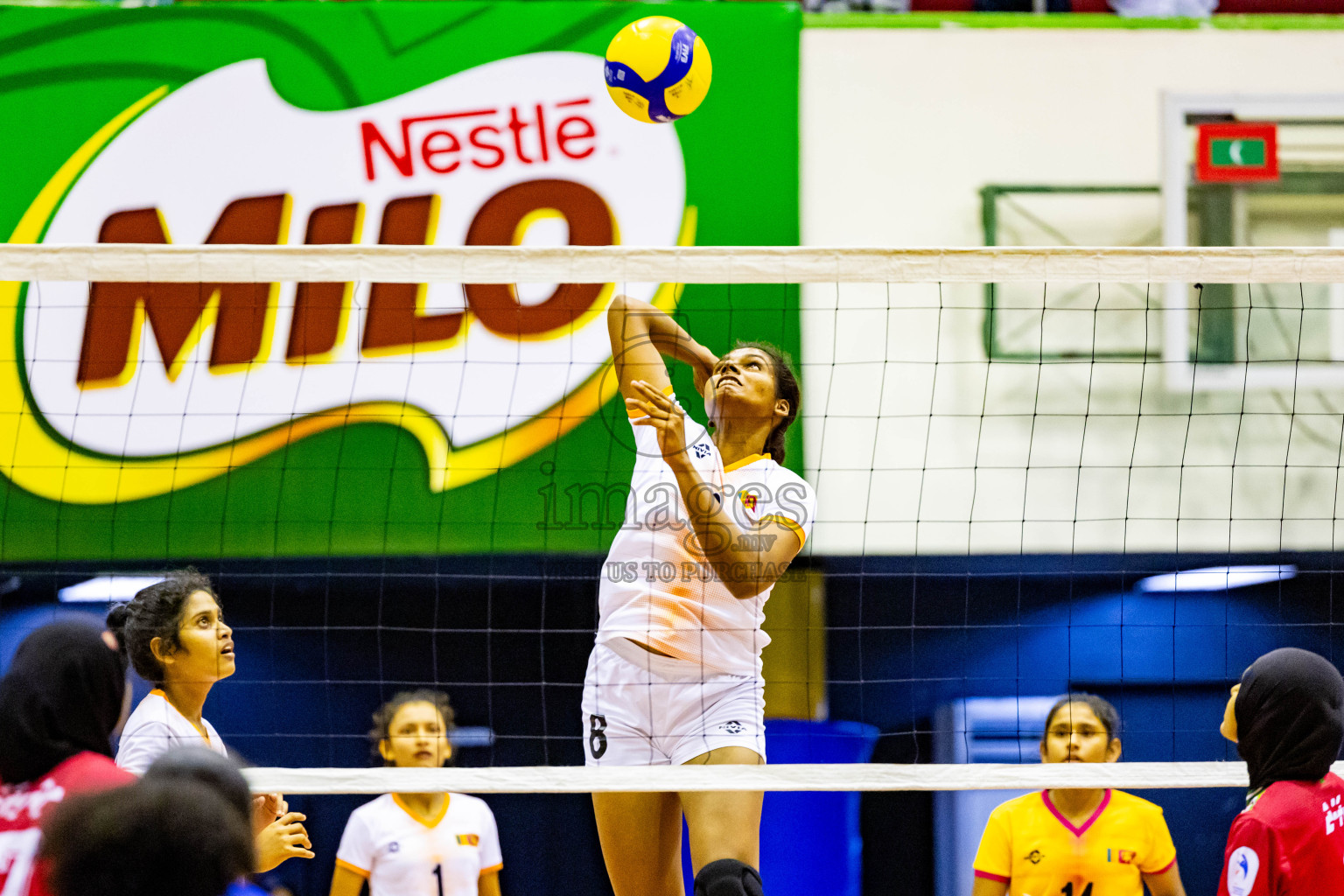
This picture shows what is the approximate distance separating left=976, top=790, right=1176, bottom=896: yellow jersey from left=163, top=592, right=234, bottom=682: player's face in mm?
2558

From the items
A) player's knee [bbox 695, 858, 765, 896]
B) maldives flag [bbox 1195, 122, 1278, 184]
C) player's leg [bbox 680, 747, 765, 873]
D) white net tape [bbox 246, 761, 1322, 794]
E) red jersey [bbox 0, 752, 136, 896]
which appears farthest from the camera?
maldives flag [bbox 1195, 122, 1278, 184]

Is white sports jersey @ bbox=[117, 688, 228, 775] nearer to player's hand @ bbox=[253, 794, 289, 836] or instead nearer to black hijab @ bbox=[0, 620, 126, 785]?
player's hand @ bbox=[253, 794, 289, 836]

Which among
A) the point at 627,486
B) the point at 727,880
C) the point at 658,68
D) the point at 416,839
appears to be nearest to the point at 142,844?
the point at 727,880

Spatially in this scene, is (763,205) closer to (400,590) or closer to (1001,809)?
(400,590)

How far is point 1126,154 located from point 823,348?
1.85 meters

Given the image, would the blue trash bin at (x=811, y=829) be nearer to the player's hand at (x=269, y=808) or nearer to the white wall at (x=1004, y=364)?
the white wall at (x=1004, y=364)

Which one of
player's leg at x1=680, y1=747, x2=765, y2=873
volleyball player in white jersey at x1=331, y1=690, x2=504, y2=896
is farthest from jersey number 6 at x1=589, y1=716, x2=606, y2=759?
volleyball player in white jersey at x1=331, y1=690, x2=504, y2=896

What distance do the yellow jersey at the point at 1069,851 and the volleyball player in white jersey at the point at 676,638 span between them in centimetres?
→ 142

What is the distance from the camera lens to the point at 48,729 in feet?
7.67

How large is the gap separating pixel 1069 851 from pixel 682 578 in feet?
6.46

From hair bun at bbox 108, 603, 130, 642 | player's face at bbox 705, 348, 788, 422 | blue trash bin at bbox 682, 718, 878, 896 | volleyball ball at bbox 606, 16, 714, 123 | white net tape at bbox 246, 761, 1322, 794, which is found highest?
volleyball ball at bbox 606, 16, 714, 123

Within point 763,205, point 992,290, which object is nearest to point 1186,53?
point 992,290

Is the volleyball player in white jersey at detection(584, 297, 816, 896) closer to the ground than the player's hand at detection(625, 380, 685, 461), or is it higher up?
closer to the ground

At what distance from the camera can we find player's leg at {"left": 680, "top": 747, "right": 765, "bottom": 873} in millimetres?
3135
